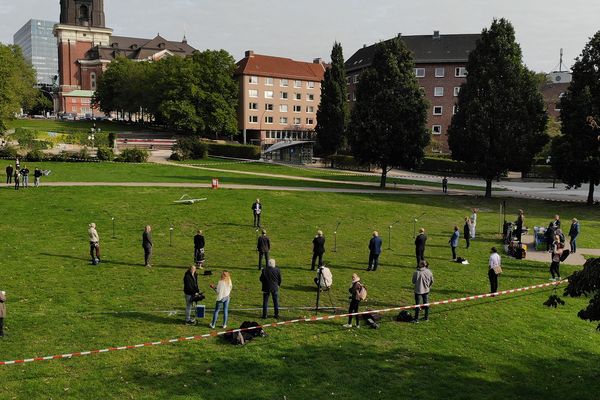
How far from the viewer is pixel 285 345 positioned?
42.8 feet

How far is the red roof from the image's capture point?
99812mm

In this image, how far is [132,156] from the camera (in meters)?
57.7

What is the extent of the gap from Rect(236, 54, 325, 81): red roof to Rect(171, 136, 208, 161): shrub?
33.8m

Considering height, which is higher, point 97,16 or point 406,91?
point 97,16

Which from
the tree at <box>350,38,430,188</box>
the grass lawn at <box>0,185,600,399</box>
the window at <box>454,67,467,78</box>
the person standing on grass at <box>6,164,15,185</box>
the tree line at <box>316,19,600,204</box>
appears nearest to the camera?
the grass lawn at <box>0,185,600,399</box>

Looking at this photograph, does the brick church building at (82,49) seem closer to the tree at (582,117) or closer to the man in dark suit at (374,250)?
the tree at (582,117)

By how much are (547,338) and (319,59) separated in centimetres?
11395

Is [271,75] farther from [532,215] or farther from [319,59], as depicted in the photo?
[532,215]

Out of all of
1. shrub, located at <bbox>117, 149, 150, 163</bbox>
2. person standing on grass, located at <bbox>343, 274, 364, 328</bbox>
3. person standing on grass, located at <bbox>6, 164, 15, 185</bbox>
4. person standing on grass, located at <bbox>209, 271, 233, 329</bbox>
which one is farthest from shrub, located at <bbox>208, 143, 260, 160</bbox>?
person standing on grass, located at <bbox>209, 271, 233, 329</bbox>

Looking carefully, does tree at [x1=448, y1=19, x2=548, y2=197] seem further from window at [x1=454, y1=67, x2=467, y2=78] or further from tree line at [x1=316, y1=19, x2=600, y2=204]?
window at [x1=454, y1=67, x2=467, y2=78]

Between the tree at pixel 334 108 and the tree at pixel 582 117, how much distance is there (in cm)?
4064

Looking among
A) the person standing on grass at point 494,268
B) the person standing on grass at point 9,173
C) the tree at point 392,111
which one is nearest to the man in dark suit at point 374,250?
the person standing on grass at point 494,268

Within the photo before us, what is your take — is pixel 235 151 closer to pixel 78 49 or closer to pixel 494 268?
pixel 494 268

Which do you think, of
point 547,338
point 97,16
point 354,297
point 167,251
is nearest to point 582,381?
point 547,338
